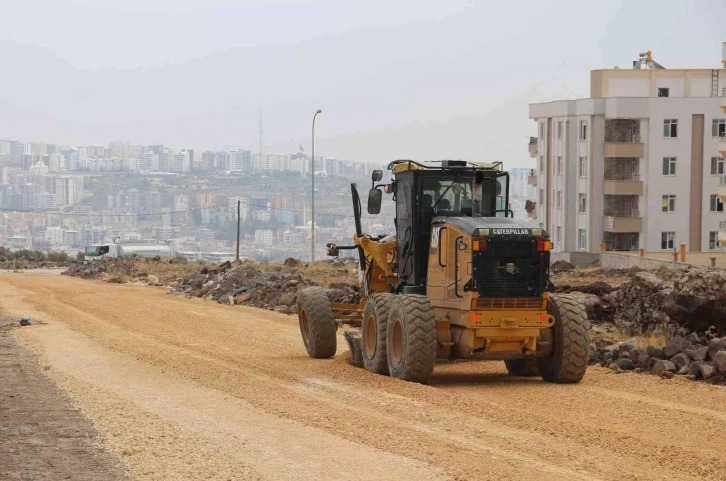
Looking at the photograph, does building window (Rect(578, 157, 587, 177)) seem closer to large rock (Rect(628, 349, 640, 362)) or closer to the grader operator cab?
large rock (Rect(628, 349, 640, 362))

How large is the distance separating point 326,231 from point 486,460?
135 meters

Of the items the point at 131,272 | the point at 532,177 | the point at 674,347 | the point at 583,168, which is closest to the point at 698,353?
the point at 674,347

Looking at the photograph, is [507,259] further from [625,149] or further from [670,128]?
[670,128]

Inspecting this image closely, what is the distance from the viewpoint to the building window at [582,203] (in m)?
89.9

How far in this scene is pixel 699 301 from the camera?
74.6 feet

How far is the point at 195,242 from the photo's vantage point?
565 ft

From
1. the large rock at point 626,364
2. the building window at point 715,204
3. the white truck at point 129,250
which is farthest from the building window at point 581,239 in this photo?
the large rock at point 626,364

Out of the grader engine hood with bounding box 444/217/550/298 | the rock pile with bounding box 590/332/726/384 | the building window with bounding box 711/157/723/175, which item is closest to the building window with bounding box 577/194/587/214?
the building window with bounding box 711/157/723/175

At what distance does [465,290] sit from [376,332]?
2.05m

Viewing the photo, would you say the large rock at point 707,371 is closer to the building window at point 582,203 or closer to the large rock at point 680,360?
the large rock at point 680,360

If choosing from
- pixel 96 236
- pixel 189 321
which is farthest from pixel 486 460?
pixel 96 236

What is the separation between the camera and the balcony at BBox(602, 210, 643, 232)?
288 feet

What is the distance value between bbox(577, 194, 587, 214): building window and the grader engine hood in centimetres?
→ 7318

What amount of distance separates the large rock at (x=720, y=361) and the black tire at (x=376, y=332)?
4.93 metres
